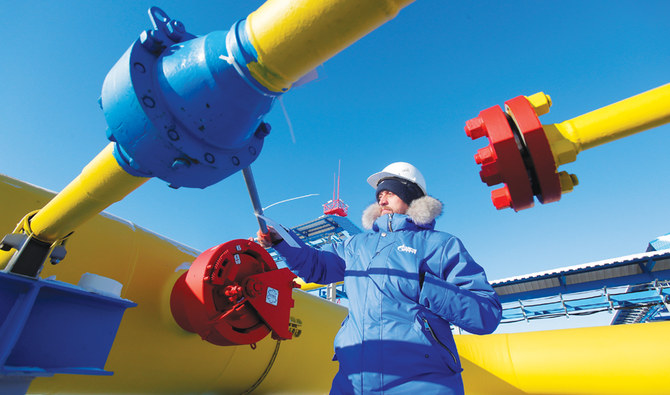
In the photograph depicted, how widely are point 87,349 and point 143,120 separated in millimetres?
789

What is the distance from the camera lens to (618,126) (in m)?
0.78

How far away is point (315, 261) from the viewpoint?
6.74ft

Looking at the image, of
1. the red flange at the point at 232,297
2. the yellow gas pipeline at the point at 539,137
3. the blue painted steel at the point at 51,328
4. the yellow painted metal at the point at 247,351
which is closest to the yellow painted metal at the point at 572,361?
the yellow painted metal at the point at 247,351

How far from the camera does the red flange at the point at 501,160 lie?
2.75 feet

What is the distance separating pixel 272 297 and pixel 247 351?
25.8 inches

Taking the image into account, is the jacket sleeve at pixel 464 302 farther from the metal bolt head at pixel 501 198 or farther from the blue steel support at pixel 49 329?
the blue steel support at pixel 49 329

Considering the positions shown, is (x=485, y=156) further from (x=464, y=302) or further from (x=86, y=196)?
(x=86, y=196)

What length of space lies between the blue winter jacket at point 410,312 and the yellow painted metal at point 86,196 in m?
1.08

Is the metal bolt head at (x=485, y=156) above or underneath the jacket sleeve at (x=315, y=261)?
above

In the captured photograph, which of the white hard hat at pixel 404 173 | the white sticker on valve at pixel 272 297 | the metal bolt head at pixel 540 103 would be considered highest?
the white hard hat at pixel 404 173

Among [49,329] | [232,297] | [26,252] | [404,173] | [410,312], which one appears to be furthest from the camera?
[404,173]

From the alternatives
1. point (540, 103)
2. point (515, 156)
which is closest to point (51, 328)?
point (515, 156)

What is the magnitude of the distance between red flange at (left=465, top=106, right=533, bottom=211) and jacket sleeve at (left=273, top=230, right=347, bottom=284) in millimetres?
1249

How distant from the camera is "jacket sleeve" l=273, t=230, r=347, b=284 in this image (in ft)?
6.38
